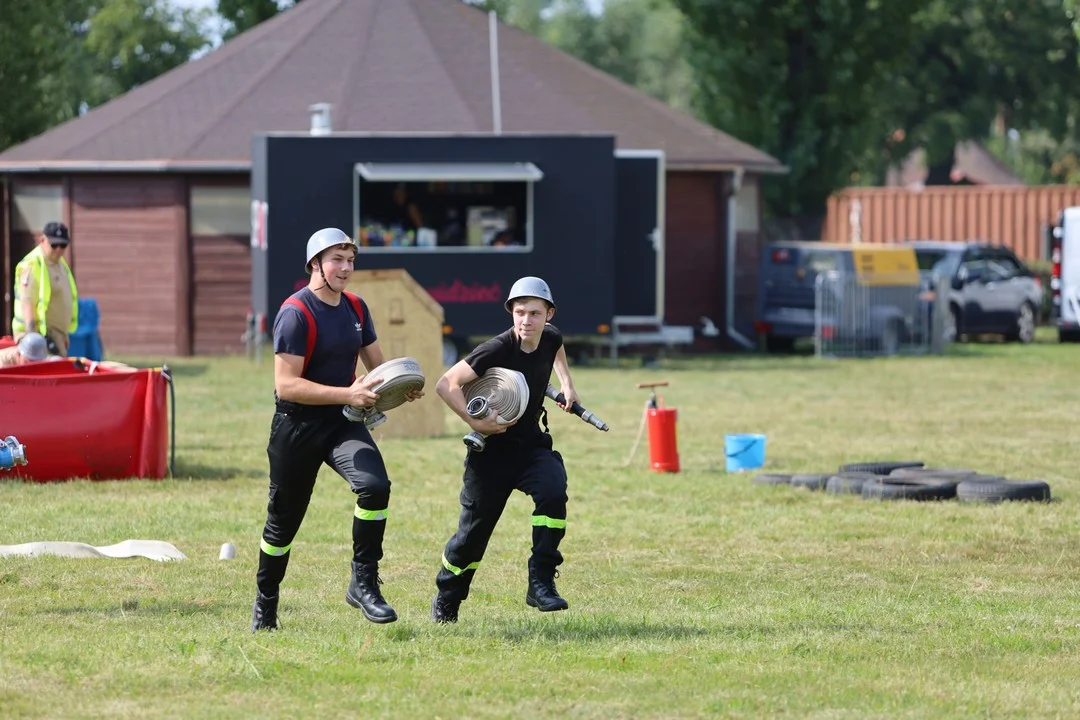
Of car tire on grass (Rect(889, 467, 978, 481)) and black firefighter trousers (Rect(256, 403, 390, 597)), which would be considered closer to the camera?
black firefighter trousers (Rect(256, 403, 390, 597))

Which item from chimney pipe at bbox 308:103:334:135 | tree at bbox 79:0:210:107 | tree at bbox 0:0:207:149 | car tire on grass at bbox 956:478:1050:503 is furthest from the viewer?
tree at bbox 79:0:210:107

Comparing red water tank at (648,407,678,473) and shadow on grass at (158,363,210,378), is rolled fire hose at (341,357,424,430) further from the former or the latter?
shadow on grass at (158,363,210,378)

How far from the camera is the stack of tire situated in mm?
14008

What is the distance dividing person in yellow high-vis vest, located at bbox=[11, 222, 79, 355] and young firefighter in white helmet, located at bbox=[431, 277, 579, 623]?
287 inches

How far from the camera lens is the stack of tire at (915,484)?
14.0m

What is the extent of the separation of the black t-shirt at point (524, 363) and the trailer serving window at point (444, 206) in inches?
692

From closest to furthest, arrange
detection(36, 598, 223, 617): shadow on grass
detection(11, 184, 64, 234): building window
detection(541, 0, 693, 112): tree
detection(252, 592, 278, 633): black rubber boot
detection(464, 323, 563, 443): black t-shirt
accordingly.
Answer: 1. detection(252, 592, 278, 633): black rubber boot
2. detection(464, 323, 563, 443): black t-shirt
3. detection(36, 598, 223, 617): shadow on grass
4. detection(11, 184, 64, 234): building window
5. detection(541, 0, 693, 112): tree

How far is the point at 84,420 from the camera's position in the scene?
47.0ft

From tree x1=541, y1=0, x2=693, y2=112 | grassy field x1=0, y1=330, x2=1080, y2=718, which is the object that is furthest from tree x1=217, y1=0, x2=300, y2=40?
tree x1=541, y1=0, x2=693, y2=112

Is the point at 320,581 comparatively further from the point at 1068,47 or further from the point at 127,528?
the point at 1068,47

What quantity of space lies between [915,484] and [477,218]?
1472 centimetres

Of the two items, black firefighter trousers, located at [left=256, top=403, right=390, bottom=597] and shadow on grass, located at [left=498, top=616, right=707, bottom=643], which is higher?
black firefighter trousers, located at [left=256, top=403, right=390, bottom=597]

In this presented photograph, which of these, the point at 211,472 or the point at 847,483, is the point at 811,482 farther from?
the point at 211,472

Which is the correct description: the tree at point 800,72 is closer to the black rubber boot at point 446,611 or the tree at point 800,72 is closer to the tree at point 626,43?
the black rubber boot at point 446,611
